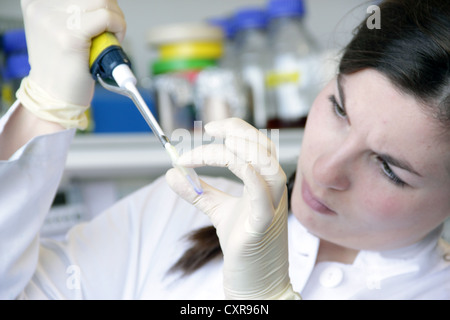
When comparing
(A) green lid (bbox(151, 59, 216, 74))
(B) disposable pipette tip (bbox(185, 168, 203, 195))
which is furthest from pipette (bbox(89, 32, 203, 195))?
(A) green lid (bbox(151, 59, 216, 74))

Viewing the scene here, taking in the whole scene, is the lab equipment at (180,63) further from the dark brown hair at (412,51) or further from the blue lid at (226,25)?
the dark brown hair at (412,51)

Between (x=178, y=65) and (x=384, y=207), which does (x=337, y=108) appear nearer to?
(x=384, y=207)

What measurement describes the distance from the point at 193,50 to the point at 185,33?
0.05 meters

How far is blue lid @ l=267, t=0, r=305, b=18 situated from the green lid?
223mm

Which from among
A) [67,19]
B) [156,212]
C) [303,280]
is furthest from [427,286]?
[67,19]

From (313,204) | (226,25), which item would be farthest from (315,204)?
(226,25)

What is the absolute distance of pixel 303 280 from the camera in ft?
2.95

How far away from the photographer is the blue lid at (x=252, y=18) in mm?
1459

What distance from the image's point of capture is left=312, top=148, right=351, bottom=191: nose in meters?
0.80

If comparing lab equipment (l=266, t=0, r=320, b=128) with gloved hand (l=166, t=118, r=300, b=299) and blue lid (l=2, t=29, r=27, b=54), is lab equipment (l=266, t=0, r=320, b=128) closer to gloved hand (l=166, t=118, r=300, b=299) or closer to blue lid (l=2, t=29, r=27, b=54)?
blue lid (l=2, t=29, r=27, b=54)

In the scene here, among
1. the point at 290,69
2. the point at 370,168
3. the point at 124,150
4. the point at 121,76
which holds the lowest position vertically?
the point at 124,150

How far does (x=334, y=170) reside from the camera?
803 millimetres

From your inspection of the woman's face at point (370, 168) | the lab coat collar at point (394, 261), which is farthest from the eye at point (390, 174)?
the lab coat collar at point (394, 261)
